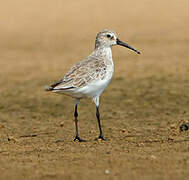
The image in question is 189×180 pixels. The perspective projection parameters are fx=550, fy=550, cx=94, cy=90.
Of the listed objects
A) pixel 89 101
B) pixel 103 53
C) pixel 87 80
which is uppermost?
pixel 103 53

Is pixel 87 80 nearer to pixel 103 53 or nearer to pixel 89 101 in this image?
pixel 103 53

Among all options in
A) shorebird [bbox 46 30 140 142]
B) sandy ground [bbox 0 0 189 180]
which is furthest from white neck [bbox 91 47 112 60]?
sandy ground [bbox 0 0 189 180]

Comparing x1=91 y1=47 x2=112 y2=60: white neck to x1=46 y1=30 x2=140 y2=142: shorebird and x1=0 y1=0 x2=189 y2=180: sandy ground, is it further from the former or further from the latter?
x1=0 y1=0 x2=189 y2=180: sandy ground

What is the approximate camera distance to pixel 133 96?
40.1ft

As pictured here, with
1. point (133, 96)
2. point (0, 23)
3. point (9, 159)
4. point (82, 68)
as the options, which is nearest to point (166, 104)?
point (133, 96)

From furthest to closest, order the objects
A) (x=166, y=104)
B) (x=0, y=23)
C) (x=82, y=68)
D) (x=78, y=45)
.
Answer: (x=0, y=23) < (x=78, y=45) < (x=166, y=104) < (x=82, y=68)

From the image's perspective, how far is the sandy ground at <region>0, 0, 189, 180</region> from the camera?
6.40 meters

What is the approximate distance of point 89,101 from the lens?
12.1 meters

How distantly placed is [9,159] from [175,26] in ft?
51.2

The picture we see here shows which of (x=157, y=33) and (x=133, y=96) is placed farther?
(x=157, y=33)

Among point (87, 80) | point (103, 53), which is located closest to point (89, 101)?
point (103, 53)

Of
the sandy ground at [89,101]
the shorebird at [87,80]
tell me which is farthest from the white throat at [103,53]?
the sandy ground at [89,101]

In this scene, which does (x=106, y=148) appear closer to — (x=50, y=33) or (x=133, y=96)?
(x=133, y=96)

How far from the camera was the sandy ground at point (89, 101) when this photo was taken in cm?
640
